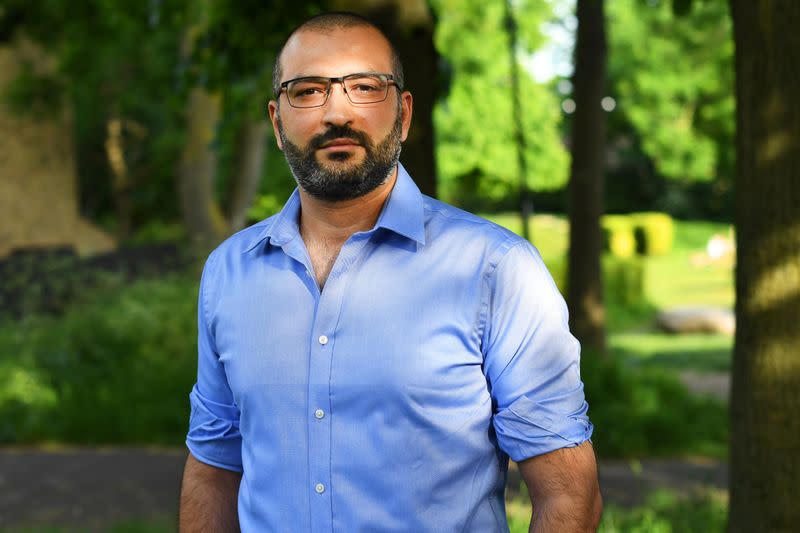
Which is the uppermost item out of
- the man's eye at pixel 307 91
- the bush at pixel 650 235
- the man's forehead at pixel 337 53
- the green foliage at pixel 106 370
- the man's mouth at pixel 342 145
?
the man's forehead at pixel 337 53

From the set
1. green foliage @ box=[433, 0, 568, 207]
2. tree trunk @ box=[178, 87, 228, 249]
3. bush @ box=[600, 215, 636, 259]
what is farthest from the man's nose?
bush @ box=[600, 215, 636, 259]

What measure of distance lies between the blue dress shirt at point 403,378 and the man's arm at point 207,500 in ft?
0.52

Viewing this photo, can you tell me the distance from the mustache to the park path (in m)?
3.93

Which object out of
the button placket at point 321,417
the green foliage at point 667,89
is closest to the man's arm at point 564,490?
the button placket at point 321,417

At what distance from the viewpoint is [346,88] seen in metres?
2.08

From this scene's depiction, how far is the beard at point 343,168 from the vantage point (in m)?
2.06

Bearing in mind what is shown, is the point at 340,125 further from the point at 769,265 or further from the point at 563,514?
the point at 769,265

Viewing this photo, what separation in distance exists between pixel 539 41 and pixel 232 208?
19.0 feet

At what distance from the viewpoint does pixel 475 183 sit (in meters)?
9.76

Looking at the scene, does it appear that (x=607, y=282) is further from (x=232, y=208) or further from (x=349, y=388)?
(x=349, y=388)

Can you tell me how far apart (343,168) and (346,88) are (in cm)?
15

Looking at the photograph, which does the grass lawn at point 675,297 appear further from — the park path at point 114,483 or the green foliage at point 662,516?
the green foliage at point 662,516

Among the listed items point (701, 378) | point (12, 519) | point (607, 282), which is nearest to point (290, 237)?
point (12, 519)

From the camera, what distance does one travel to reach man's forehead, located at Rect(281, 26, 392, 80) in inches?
82.2
